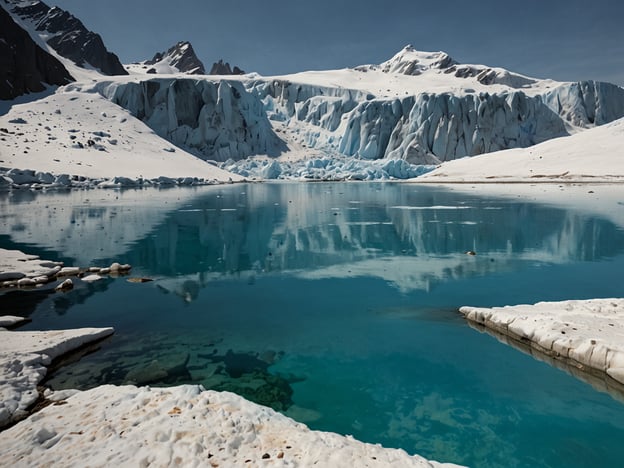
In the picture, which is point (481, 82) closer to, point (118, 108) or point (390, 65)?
point (390, 65)

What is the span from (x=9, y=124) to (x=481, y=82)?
12759cm

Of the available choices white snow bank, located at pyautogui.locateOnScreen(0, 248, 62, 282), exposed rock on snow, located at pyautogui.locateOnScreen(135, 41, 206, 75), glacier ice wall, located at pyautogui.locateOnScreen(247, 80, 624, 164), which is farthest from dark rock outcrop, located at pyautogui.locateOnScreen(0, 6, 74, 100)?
exposed rock on snow, located at pyautogui.locateOnScreen(135, 41, 206, 75)

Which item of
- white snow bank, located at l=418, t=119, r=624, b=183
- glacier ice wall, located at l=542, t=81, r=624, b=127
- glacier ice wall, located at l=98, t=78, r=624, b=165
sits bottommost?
white snow bank, located at l=418, t=119, r=624, b=183

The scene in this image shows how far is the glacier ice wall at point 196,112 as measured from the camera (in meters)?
78.7

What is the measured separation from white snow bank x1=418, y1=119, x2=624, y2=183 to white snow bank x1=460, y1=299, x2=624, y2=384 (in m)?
48.5

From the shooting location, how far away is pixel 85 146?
59.8m

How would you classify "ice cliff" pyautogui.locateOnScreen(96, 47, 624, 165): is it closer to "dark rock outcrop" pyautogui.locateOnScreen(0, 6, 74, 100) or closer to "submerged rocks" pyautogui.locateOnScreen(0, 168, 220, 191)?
"dark rock outcrop" pyautogui.locateOnScreen(0, 6, 74, 100)

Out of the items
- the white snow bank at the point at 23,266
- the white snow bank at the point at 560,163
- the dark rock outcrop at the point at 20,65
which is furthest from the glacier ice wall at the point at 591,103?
the white snow bank at the point at 23,266

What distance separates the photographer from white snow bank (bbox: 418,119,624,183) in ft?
165

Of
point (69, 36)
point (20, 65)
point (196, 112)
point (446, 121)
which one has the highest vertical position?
point (69, 36)

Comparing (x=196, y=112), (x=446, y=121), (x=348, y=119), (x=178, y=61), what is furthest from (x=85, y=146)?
(x=178, y=61)

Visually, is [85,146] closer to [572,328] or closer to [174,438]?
[174,438]

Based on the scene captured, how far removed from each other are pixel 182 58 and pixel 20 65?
100m

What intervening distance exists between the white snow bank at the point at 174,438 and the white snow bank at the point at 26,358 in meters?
0.44
